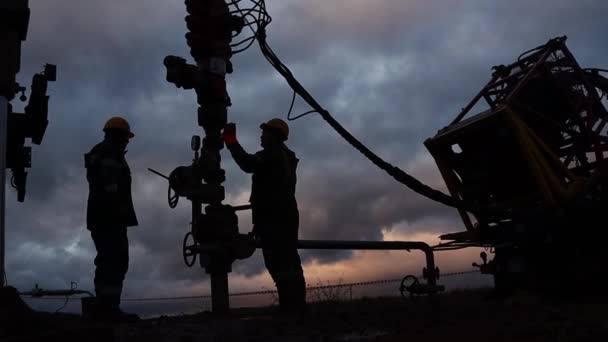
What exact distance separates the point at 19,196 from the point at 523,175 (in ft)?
22.9

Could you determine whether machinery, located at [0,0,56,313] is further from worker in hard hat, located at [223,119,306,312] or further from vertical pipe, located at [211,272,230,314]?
worker in hard hat, located at [223,119,306,312]

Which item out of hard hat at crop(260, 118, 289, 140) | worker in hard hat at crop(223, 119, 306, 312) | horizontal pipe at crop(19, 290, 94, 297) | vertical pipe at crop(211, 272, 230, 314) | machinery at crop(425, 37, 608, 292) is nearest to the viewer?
horizontal pipe at crop(19, 290, 94, 297)

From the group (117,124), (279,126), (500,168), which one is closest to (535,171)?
(500,168)

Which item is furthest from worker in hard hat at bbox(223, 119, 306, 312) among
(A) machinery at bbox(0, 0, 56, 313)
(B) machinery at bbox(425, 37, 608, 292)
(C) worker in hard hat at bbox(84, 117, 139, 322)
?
(B) machinery at bbox(425, 37, 608, 292)

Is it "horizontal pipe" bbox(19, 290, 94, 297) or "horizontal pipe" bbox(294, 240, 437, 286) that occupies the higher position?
"horizontal pipe" bbox(294, 240, 437, 286)

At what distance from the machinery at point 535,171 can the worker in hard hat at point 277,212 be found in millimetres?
3018

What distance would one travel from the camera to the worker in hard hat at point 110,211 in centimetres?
643

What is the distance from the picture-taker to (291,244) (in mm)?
6723

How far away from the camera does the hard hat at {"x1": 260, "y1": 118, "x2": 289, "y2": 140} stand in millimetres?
7078

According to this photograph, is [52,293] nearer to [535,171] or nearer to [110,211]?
[110,211]

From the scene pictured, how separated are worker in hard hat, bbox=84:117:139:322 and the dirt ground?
1.81 ft

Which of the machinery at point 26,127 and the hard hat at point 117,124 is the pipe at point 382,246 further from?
the machinery at point 26,127

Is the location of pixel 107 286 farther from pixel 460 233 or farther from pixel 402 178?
pixel 460 233

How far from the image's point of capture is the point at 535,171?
9.01m
